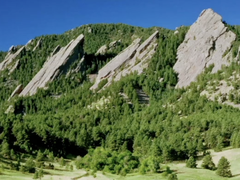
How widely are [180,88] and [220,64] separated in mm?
29888

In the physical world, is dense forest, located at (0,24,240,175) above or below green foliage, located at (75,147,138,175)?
above

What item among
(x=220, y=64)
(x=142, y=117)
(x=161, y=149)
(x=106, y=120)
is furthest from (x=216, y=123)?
(x=220, y=64)

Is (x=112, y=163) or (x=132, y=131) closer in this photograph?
(x=112, y=163)

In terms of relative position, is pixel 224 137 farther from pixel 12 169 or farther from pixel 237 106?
pixel 12 169

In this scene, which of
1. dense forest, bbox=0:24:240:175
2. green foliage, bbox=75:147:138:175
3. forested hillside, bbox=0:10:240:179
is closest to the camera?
green foliage, bbox=75:147:138:175

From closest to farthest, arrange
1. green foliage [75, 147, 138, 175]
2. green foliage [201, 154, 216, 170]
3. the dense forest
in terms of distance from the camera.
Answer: green foliage [201, 154, 216, 170], green foliage [75, 147, 138, 175], the dense forest

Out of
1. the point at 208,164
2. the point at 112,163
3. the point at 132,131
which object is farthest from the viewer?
the point at 132,131

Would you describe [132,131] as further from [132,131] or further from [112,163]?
[112,163]

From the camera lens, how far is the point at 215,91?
7067 inches

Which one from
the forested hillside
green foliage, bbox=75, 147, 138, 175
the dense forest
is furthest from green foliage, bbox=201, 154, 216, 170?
green foliage, bbox=75, 147, 138, 175

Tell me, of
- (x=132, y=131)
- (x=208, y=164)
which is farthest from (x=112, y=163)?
(x=132, y=131)

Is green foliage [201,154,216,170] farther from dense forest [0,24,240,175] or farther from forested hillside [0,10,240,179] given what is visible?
forested hillside [0,10,240,179]

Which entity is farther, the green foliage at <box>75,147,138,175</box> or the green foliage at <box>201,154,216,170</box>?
the green foliage at <box>75,147,138,175</box>

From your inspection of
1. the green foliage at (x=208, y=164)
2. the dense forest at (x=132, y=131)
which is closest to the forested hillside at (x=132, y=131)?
the dense forest at (x=132, y=131)
